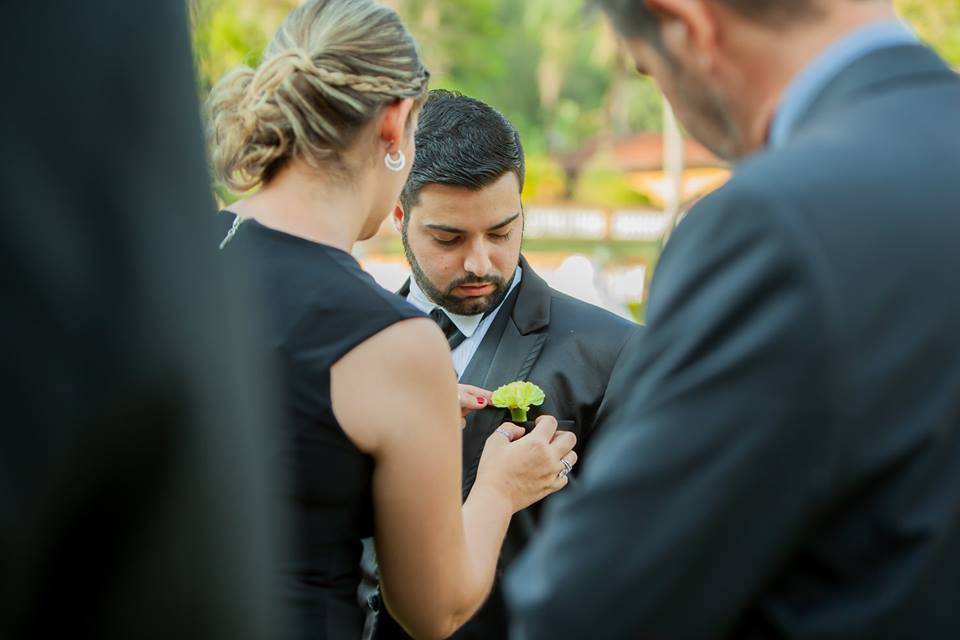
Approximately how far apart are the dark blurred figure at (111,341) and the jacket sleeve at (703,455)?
21.0 inches

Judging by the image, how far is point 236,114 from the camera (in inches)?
85.0

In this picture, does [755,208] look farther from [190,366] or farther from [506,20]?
[506,20]

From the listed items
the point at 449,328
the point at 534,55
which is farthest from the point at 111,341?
the point at 534,55

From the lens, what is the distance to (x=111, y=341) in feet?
2.38

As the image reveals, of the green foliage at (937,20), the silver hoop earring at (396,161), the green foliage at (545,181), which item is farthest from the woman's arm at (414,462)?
the green foliage at (545,181)

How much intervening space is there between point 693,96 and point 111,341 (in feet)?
3.14

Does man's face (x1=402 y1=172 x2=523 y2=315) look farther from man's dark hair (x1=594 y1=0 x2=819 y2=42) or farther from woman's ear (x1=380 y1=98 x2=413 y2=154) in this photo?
man's dark hair (x1=594 y1=0 x2=819 y2=42)

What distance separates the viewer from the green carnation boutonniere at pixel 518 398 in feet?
10.2

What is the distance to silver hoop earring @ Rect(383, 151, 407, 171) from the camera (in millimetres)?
2158

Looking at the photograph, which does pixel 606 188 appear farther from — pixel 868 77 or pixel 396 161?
pixel 868 77

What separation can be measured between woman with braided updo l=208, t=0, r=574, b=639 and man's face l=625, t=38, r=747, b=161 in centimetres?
66

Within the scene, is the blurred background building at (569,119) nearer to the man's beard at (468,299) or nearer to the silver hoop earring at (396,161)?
the silver hoop earring at (396,161)

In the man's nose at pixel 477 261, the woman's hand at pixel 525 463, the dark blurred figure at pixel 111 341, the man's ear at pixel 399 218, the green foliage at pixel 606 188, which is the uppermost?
the dark blurred figure at pixel 111 341

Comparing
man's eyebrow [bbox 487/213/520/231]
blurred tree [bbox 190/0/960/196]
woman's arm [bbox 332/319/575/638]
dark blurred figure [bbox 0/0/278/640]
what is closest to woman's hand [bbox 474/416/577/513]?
woman's arm [bbox 332/319/575/638]
